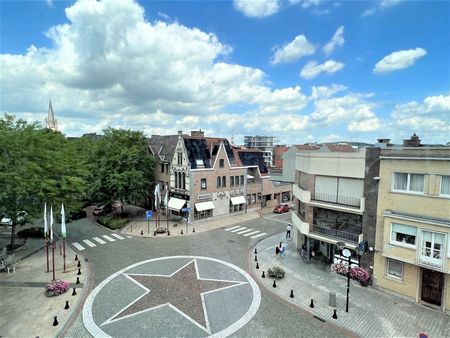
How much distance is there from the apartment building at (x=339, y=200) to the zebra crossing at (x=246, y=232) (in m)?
7.74

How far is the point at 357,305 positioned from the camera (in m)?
16.1

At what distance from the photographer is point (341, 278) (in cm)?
1980

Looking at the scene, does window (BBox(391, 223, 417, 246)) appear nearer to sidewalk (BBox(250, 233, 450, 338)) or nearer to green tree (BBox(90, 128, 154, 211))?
sidewalk (BBox(250, 233, 450, 338))

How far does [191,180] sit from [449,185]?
85.0ft

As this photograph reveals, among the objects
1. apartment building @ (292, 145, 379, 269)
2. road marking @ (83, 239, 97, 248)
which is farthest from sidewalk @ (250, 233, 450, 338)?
road marking @ (83, 239, 97, 248)

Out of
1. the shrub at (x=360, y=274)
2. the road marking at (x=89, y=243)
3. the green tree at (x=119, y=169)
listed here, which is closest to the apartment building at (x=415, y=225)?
the shrub at (x=360, y=274)

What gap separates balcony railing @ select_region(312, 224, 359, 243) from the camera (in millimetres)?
19094

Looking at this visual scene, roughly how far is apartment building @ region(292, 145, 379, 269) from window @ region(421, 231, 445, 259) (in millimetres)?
2953

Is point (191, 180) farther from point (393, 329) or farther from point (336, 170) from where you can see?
point (393, 329)

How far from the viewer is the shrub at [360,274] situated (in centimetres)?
1816

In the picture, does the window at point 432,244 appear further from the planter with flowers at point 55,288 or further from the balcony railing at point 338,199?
the planter with flowers at point 55,288

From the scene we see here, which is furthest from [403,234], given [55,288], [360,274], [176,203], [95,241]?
[95,241]

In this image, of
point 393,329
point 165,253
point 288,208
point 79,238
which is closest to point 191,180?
point 165,253

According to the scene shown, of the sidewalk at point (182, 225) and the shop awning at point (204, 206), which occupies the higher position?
the shop awning at point (204, 206)
